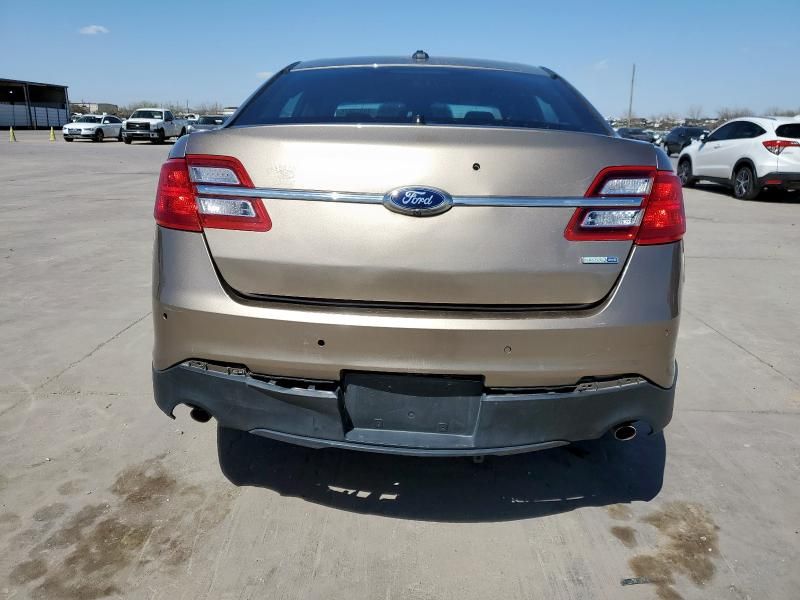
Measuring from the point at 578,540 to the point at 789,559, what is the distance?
2.38 ft

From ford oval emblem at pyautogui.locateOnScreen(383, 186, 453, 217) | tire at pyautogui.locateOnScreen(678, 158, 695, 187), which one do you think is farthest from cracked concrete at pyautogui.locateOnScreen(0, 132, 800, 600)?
tire at pyautogui.locateOnScreen(678, 158, 695, 187)

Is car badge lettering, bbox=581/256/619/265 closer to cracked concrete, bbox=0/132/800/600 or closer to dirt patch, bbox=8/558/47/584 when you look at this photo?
cracked concrete, bbox=0/132/800/600

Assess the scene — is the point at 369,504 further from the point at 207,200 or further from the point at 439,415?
the point at 207,200

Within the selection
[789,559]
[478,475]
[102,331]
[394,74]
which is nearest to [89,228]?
[102,331]

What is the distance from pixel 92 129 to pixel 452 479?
129 ft

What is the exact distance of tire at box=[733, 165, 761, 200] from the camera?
13.2 m

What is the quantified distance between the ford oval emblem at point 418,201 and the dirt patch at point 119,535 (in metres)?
1.40

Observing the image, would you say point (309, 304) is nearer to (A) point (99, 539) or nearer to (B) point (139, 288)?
(A) point (99, 539)

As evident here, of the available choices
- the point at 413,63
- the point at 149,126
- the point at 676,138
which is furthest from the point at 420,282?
the point at 149,126

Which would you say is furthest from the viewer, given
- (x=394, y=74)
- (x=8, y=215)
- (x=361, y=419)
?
(x=8, y=215)

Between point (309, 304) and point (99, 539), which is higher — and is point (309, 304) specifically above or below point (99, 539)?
above

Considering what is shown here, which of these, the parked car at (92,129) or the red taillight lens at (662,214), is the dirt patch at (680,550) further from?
the parked car at (92,129)

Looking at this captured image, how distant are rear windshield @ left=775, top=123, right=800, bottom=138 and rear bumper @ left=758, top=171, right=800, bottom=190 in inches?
28.1

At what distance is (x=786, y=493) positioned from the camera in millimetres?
2771
